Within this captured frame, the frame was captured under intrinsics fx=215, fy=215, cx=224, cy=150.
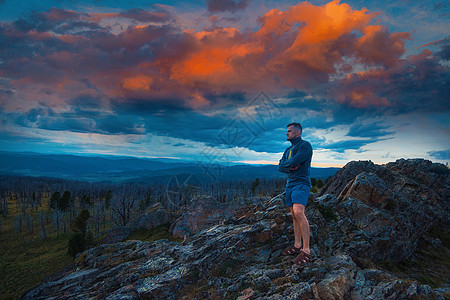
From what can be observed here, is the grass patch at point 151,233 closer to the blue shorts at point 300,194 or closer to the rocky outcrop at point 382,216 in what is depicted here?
the rocky outcrop at point 382,216

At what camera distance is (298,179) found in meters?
8.68

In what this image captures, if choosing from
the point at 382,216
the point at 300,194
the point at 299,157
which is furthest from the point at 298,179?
the point at 382,216

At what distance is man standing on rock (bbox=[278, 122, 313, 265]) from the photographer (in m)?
8.19

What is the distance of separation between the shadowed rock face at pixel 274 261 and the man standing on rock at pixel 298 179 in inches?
25.7

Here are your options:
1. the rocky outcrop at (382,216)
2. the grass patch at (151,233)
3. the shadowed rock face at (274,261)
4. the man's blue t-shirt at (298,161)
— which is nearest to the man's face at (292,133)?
the man's blue t-shirt at (298,161)

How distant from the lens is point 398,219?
15.9 m

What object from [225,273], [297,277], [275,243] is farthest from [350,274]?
[225,273]

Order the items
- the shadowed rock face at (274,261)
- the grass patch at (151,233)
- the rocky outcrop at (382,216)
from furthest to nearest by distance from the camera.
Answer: the grass patch at (151,233)
the rocky outcrop at (382,216)
the shadowed rock face at (274,261)

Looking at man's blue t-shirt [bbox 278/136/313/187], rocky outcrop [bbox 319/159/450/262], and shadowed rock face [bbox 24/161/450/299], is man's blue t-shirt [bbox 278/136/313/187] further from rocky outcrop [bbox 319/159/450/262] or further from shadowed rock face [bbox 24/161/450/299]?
rocky outcrop [bbox 319/159/450/262]

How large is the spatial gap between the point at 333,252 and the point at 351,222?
398 centimetres

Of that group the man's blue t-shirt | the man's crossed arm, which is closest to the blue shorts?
the man's blue t-shirt

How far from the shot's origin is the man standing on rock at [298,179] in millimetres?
8187

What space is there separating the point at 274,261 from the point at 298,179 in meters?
3.71

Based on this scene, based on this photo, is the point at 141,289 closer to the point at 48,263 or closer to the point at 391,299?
Answer: the point at 391,299
